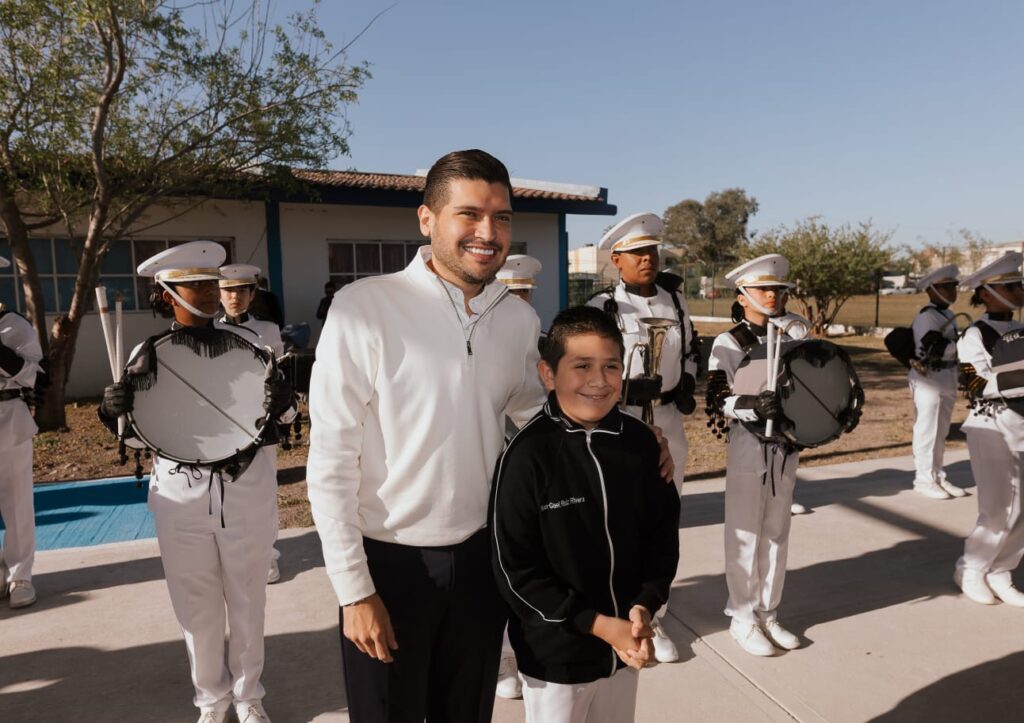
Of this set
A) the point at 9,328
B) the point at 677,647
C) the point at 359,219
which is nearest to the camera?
the point at 677,647

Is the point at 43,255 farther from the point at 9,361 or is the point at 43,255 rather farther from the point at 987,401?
the point at 987,401

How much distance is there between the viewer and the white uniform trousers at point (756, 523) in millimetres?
3791

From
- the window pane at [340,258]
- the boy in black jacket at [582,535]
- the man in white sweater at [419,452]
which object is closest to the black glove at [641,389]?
the boy in black jacket at [582,535]

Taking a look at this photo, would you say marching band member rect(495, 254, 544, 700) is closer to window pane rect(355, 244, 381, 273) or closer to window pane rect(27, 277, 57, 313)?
window pane rect(355, 244, 381, 273)

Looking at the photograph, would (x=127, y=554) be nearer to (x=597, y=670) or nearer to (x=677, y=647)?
(x=677, y=647)

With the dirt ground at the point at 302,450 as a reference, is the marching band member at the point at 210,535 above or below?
above

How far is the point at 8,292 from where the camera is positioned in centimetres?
1269

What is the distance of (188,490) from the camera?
295 centimetres

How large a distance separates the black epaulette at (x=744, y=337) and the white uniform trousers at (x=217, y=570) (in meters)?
2.53

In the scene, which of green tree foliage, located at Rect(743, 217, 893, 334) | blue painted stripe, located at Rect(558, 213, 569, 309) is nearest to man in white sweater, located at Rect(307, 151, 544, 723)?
blue painted stripe, located at Rect(558, 213, 569, 309)

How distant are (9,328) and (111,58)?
18.3ft

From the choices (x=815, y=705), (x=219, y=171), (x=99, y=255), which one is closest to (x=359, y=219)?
(x=219, y=171)

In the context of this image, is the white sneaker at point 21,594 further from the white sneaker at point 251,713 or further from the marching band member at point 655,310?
the marching band member at point 655,310

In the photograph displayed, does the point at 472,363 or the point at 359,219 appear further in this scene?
the point at 359,219
